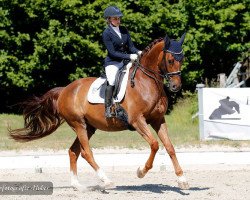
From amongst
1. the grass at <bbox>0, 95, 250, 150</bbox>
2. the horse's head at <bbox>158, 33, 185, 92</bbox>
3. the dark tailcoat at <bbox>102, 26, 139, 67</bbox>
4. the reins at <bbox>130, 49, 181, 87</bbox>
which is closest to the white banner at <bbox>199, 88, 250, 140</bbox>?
the grass at <bbox>0, 95, 250, 150</bbox>

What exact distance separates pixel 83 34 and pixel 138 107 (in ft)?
45.7

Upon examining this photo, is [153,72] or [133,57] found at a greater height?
[133,57]

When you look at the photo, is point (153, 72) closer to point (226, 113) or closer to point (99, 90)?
point (99, 90)

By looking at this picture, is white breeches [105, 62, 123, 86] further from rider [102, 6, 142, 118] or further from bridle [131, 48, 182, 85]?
bridle [131, 48, 182, 85]

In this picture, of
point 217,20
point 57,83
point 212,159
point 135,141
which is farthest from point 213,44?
point 212,159

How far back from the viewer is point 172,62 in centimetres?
972

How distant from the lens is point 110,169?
12859 millimetres

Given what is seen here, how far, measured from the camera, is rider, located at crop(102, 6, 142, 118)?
10.2 meters

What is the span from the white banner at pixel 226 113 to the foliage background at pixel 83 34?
6983 mm

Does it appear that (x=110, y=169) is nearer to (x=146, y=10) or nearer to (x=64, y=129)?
(x=64, y=129)

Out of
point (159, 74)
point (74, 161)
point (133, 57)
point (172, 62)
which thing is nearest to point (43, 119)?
point (74, 161)

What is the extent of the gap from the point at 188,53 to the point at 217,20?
1555mm

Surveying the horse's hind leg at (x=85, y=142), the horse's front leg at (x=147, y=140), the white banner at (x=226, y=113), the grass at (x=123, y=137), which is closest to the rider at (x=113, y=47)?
the horse's front leg at (x=147, y=140)

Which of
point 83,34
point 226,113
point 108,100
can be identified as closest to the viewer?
point 108,100
